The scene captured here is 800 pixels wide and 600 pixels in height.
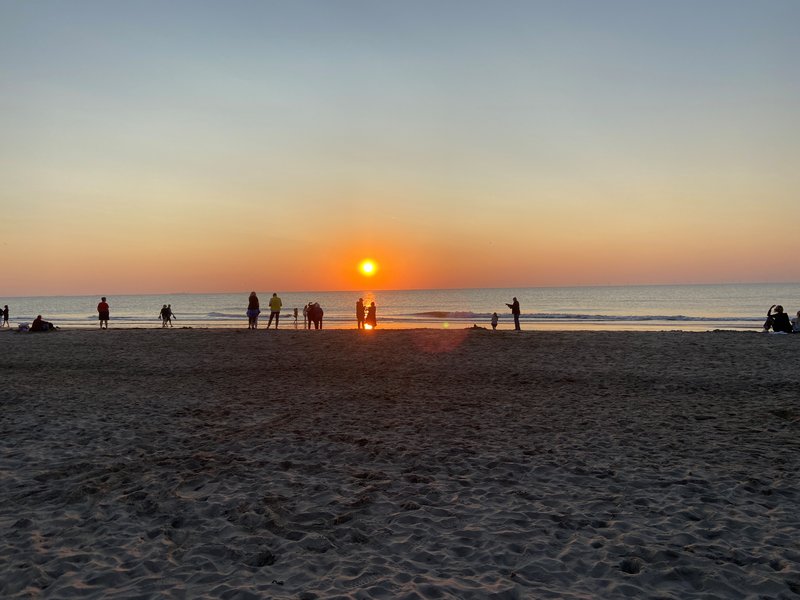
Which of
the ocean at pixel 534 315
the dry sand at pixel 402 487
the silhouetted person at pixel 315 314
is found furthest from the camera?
the ocean at pixel 534 315

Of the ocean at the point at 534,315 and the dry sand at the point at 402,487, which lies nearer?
the dry sand at the point at 402,487

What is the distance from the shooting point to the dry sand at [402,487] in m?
4.55

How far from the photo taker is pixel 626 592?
4305mm

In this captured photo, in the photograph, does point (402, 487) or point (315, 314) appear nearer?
point (402, 487)

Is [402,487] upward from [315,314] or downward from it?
downward

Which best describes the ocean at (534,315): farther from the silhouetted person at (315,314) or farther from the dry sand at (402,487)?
the dry sand at (402,487)

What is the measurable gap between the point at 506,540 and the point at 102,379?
43.1ft

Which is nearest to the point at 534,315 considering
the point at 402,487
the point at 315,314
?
the point at 315,314

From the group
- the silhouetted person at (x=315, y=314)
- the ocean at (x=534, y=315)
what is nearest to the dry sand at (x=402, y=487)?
the silhouetted person at (x=315, y=314)

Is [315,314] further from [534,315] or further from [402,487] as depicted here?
[534,315]

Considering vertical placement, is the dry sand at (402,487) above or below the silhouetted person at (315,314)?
below

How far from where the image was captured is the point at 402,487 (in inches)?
260

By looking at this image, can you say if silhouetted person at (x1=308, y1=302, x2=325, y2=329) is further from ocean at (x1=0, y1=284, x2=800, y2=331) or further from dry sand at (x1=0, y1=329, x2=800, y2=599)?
dry sand at (x1=0, y1=329, x2=800, y2=599)

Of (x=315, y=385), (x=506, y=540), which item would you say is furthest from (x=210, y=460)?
(x=315, y=385)
